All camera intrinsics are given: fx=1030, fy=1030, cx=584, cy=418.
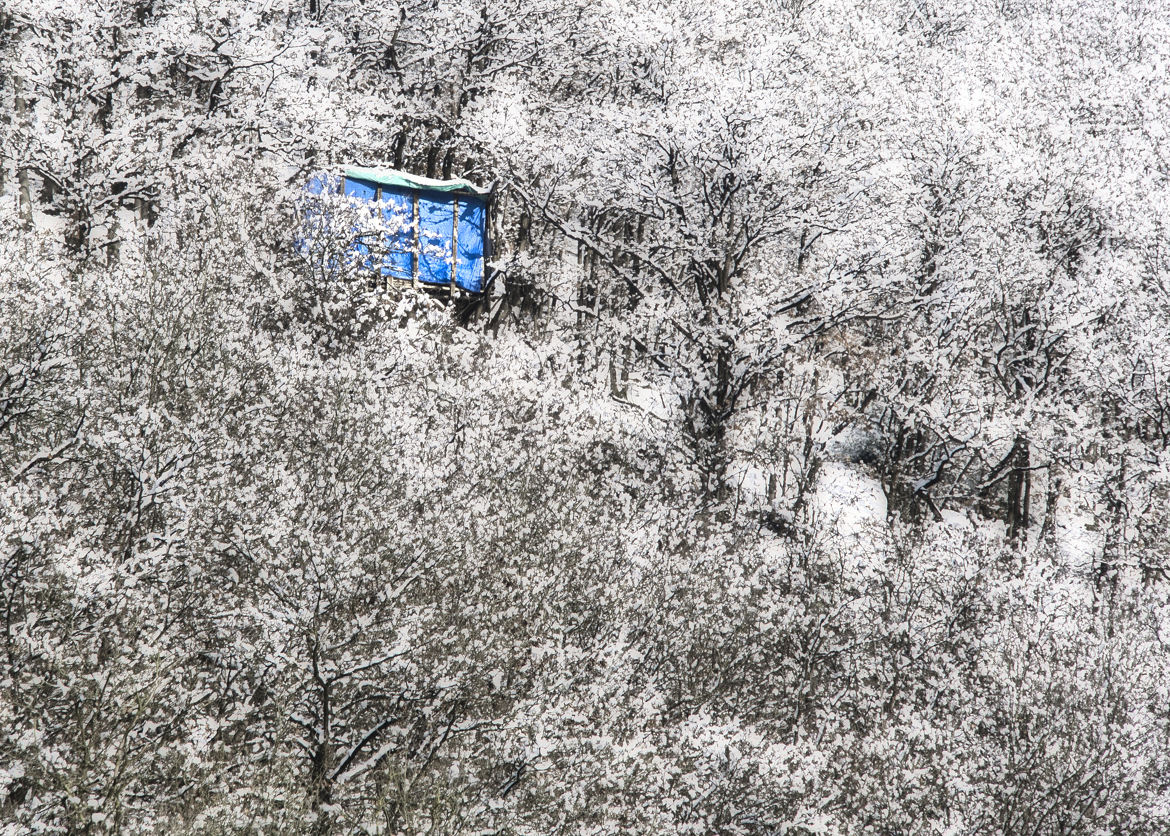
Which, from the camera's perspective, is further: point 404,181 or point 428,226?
point 428,226

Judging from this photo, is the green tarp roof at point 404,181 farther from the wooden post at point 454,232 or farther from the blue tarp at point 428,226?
the wooden post at point 454,232

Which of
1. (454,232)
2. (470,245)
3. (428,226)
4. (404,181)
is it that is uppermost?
(404,181)

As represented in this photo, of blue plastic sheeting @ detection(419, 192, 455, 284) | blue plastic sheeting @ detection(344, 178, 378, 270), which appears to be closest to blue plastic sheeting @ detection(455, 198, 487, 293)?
blue plastic sheeting @ detection(419, 192, 455, 284)

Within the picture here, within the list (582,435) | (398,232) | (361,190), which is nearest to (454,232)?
(398,232)

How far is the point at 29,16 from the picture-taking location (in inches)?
901

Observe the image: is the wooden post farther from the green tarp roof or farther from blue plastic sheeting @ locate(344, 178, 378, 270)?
blue plastic sheeting @ locate(344, 178, 378, 270)

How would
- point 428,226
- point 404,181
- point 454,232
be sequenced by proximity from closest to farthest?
point 404,181, point 428,226, point 454,232

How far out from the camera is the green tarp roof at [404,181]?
22.2 meters

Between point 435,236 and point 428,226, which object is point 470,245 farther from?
point 428,226

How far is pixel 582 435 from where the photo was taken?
18422 millimetres

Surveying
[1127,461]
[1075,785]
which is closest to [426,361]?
[1075,785]

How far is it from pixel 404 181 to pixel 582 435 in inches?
311

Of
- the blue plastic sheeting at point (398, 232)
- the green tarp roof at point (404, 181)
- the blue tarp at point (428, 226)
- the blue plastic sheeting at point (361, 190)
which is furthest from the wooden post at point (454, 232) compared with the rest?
the blue plastic sheeting at point (361, 190)

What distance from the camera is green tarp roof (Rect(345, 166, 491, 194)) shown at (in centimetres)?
2220
